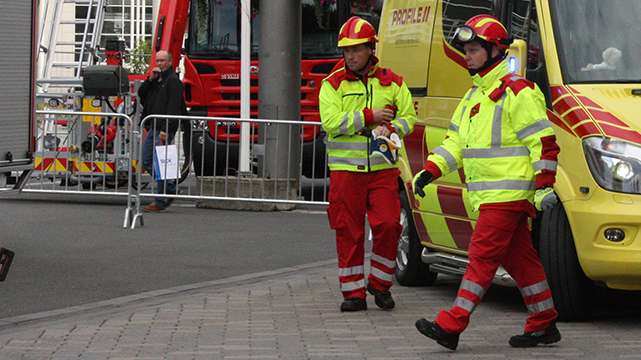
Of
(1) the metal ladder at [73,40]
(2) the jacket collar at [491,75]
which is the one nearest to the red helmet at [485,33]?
(2) the jacket collar at [491,75]

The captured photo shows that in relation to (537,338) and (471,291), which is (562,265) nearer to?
(537,338)

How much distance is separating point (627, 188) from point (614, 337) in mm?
836

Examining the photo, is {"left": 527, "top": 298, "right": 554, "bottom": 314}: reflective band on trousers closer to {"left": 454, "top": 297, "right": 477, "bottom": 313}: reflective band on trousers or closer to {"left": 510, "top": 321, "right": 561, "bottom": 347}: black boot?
{"left": 510, "top": 321, "right": 561, "bottom": 347}: black boot

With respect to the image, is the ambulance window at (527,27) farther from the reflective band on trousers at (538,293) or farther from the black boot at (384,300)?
the black boot at (384,300)

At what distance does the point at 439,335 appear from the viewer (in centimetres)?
566

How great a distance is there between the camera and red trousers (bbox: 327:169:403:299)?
22.9 feet

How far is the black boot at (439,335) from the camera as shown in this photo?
5648 millimetres

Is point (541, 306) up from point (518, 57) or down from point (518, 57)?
down

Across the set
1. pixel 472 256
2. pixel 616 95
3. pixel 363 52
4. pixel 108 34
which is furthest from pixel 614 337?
pixel 108 34

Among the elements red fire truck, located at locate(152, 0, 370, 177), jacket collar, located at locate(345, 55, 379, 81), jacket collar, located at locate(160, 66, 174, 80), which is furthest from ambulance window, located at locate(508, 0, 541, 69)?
red fire truck, located at locate(152, 0, 370, 177)

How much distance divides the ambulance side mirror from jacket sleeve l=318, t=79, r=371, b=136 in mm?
990

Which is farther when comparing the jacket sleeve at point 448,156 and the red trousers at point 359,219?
the red trousers at point 359,219

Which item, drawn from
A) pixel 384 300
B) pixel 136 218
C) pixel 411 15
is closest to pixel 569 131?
pixel 384 300

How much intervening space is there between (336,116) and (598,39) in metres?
1.68
